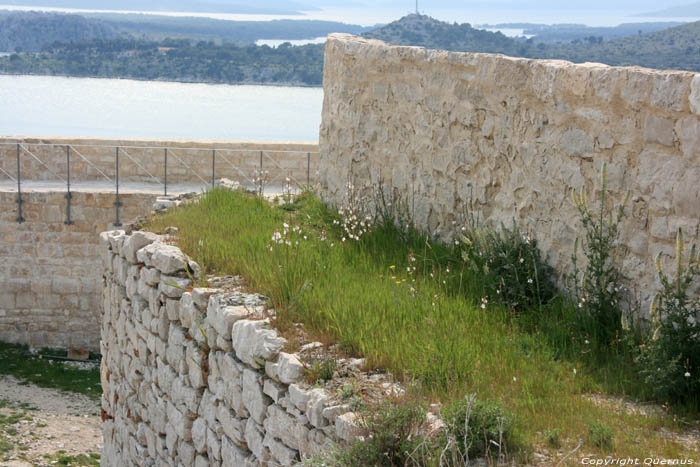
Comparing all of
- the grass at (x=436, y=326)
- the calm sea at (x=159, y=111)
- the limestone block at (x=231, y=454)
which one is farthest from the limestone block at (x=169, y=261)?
the calm sea at (x=159, y=111)

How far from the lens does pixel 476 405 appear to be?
314 cm

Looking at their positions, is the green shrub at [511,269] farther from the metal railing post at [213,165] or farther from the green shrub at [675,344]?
the metal railing post at [213,165]

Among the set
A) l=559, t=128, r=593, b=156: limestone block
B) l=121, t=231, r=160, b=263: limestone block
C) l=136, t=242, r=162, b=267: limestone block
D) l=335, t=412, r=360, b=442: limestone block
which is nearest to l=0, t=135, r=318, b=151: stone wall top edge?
l=121, t=231, r=160, b=263: limestone block

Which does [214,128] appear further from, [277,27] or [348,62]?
[277,27]

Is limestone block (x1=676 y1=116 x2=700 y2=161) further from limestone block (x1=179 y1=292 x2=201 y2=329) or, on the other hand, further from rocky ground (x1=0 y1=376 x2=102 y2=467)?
rocky ground (x1=0 y1=376 x2=102 y2=467)

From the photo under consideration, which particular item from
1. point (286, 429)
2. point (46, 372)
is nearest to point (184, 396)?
point (286, 429)

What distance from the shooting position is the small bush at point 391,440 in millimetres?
3088

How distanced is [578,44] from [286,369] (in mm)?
8718

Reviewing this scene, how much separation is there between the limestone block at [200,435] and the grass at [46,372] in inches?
261

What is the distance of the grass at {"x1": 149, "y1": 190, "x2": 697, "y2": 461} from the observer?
328cm

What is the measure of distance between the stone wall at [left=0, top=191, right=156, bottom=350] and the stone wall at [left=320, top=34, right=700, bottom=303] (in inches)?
257

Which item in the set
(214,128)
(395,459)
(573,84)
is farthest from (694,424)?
(214,128)

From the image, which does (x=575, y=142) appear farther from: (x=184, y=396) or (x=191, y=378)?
(x=184, y=396)

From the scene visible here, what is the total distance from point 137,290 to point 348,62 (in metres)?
2.67
